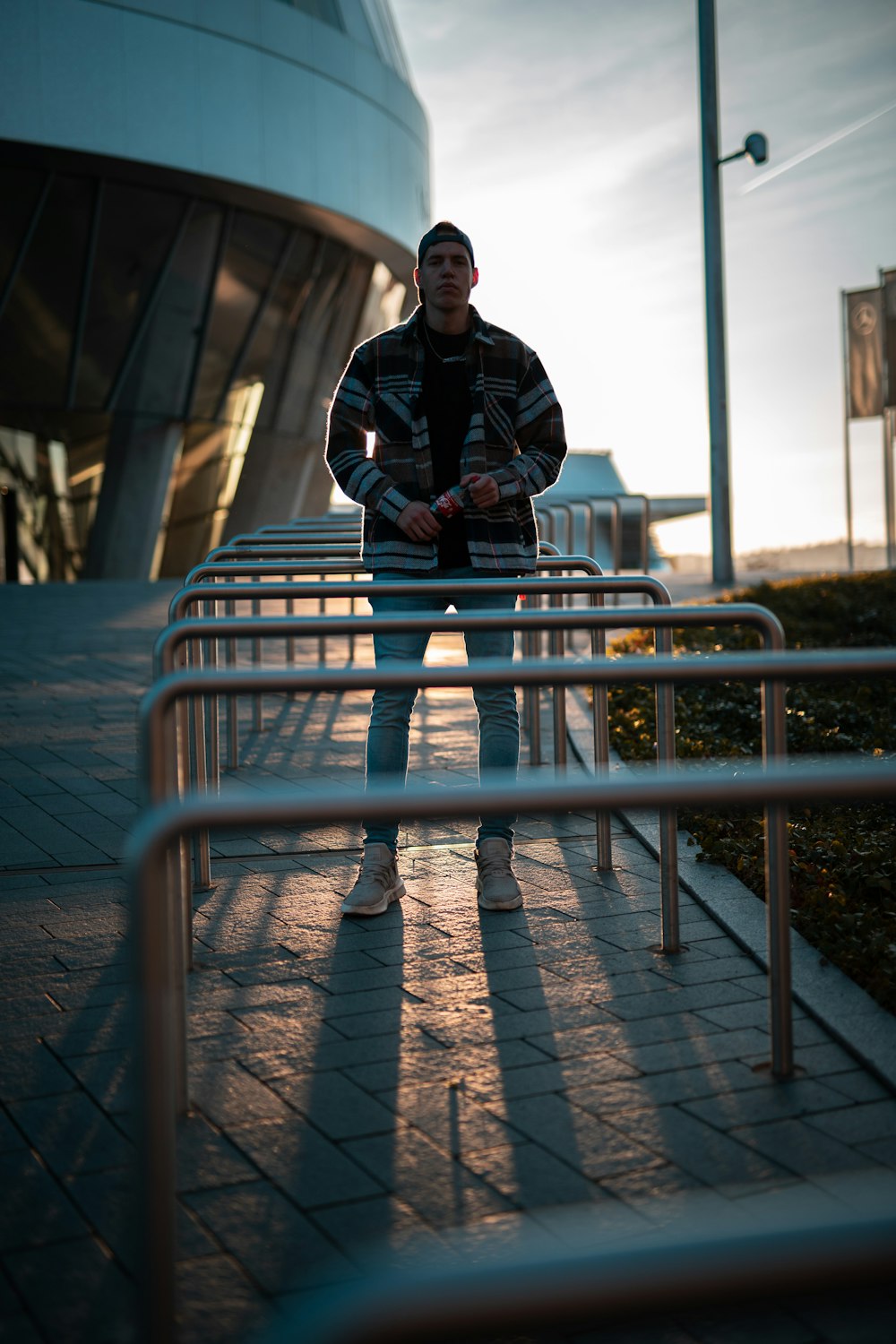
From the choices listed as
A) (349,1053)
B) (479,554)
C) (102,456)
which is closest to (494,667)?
(349,1053)

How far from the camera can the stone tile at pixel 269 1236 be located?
2.01m

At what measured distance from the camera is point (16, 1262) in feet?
6.78

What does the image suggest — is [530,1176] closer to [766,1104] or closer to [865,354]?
[766,1104]

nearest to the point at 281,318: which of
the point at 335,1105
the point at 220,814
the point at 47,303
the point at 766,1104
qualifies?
the point at 47,303

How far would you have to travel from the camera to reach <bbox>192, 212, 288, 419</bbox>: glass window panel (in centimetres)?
2138

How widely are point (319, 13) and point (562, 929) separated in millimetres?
20583

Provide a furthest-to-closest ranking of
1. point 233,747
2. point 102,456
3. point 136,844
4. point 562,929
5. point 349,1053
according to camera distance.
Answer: point 102,456 → point 233,747 → point 562,929 → point 349,1053 → point 136,844

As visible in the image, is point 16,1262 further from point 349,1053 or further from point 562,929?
point 562,929

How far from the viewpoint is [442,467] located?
13.4 ft

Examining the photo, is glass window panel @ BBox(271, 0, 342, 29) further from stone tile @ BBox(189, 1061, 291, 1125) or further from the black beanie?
stone tile @ BBox(189, 1061, 291, 1125)

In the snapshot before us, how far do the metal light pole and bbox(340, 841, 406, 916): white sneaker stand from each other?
1205cm

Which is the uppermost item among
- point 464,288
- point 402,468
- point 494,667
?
point 464,288

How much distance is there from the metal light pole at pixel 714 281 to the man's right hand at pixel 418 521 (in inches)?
465

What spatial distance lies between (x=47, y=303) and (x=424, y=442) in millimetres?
17800
